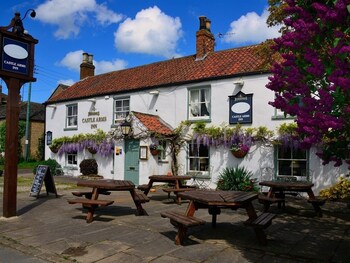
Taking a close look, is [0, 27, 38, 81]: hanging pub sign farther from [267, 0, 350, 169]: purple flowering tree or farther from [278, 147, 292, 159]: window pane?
[278, 147, 292, 159]: window pane

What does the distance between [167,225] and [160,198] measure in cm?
433

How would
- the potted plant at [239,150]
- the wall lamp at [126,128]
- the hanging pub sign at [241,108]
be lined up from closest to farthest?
the potted plant at [239,150] < the hanging pub sign at [241,108] < the wall lamp at [126,128]

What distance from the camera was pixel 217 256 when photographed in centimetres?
524

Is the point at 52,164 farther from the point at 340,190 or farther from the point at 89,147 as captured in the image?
A: the point at 340,190

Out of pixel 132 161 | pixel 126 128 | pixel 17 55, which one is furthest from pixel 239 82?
pixel 17 55

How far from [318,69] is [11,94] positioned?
6591 mm

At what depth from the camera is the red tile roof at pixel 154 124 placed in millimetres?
15312

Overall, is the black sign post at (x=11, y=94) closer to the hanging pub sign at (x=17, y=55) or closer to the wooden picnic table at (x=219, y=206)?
the hanging pub sign at (x=17, y=55)

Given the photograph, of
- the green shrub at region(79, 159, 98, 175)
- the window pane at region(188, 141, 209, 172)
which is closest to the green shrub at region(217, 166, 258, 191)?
the window pane at region(188, 141, 209, 172)

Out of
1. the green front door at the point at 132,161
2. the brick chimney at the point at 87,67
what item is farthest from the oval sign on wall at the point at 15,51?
the brick chimney at the point at 87,67

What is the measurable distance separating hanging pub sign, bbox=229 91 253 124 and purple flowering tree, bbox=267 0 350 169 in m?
9.48

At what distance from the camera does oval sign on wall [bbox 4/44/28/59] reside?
25.8 feet

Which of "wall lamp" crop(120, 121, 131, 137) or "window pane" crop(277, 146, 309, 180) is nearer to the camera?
"window pane" crop(277, 146, 309, 180)

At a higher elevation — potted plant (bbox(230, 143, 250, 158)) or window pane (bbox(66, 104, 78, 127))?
window pane (bbox(66, 104, 78, 127))
